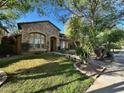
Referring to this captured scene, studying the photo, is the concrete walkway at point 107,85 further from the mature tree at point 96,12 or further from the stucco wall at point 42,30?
the stucco wall at point 42,30

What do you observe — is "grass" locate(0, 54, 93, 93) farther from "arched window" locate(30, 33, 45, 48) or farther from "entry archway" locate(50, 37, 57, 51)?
"entry archway" locate(50, 37, 57, 51)

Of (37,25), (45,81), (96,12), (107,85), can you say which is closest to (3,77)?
(45,81)

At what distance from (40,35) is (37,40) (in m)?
1.02

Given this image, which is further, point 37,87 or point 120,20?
point 120,20

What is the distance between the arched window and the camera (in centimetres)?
2677

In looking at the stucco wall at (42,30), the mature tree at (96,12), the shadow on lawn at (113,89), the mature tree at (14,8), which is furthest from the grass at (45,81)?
the stucco wall at (42,30)

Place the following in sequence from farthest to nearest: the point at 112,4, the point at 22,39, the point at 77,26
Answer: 1. the point at 22,39
2. the point at 77,26
3. the point at 112,4

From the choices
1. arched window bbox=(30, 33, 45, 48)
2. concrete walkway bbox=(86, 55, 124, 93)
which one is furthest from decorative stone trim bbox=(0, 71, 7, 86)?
arched window bbox=(30, 33, 45, 48)

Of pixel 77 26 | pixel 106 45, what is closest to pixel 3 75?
pixel 77 26

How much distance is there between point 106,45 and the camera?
2227 centimetres

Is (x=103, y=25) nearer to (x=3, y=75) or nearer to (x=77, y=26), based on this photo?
(x=77, y=26)

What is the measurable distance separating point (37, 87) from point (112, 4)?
14465 mm

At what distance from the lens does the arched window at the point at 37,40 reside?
26766 millimetres

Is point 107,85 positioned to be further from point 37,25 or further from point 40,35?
point 40,35
